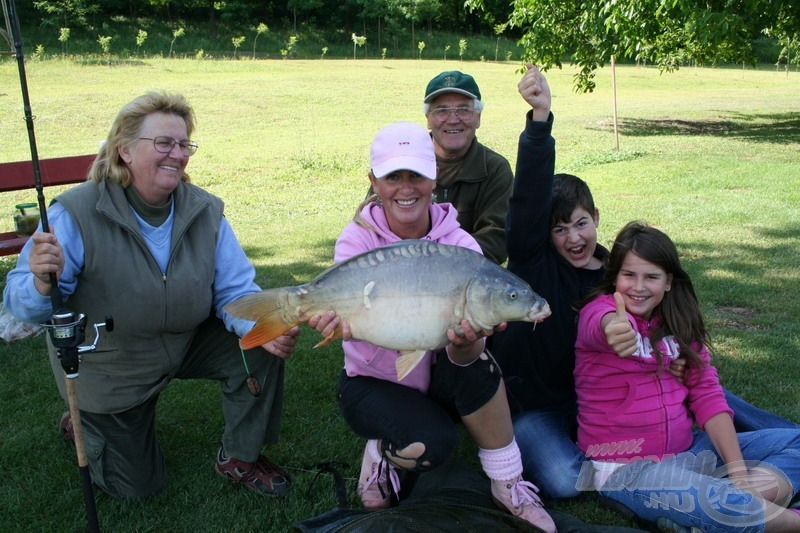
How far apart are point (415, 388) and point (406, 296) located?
753 mm

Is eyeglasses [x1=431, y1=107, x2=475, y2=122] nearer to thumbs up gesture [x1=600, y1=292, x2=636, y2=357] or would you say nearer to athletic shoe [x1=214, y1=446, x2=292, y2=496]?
thumbs up gesture [x1=600, y1=292, x2=636, y2=357]

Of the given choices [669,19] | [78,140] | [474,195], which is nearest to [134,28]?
[78,140]

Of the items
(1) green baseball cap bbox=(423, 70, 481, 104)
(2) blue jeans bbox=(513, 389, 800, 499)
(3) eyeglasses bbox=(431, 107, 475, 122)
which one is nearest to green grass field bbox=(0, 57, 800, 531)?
(2) blue jeans bbox=(513, 389, 800, 499)

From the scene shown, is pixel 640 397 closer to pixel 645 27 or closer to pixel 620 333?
pixel 620 333

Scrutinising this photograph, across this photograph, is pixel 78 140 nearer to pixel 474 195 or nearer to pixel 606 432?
pixel 474 195

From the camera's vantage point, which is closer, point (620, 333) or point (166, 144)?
point (620, 333)

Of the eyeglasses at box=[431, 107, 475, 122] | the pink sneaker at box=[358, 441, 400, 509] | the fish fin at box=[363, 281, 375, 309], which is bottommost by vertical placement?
the pink sneaker at box=[358, 441, 400, 509]

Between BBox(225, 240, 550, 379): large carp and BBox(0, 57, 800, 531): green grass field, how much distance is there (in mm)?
1112

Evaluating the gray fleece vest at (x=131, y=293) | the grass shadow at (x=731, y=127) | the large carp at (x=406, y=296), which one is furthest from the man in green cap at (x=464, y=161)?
the grass shadow at (x=731, y=127)

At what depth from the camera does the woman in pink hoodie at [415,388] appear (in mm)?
3141

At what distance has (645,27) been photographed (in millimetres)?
16125

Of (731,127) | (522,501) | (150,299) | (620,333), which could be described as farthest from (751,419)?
(731,127)

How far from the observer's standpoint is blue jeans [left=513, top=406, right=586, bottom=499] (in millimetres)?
3496

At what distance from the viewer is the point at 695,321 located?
3.44 meters
